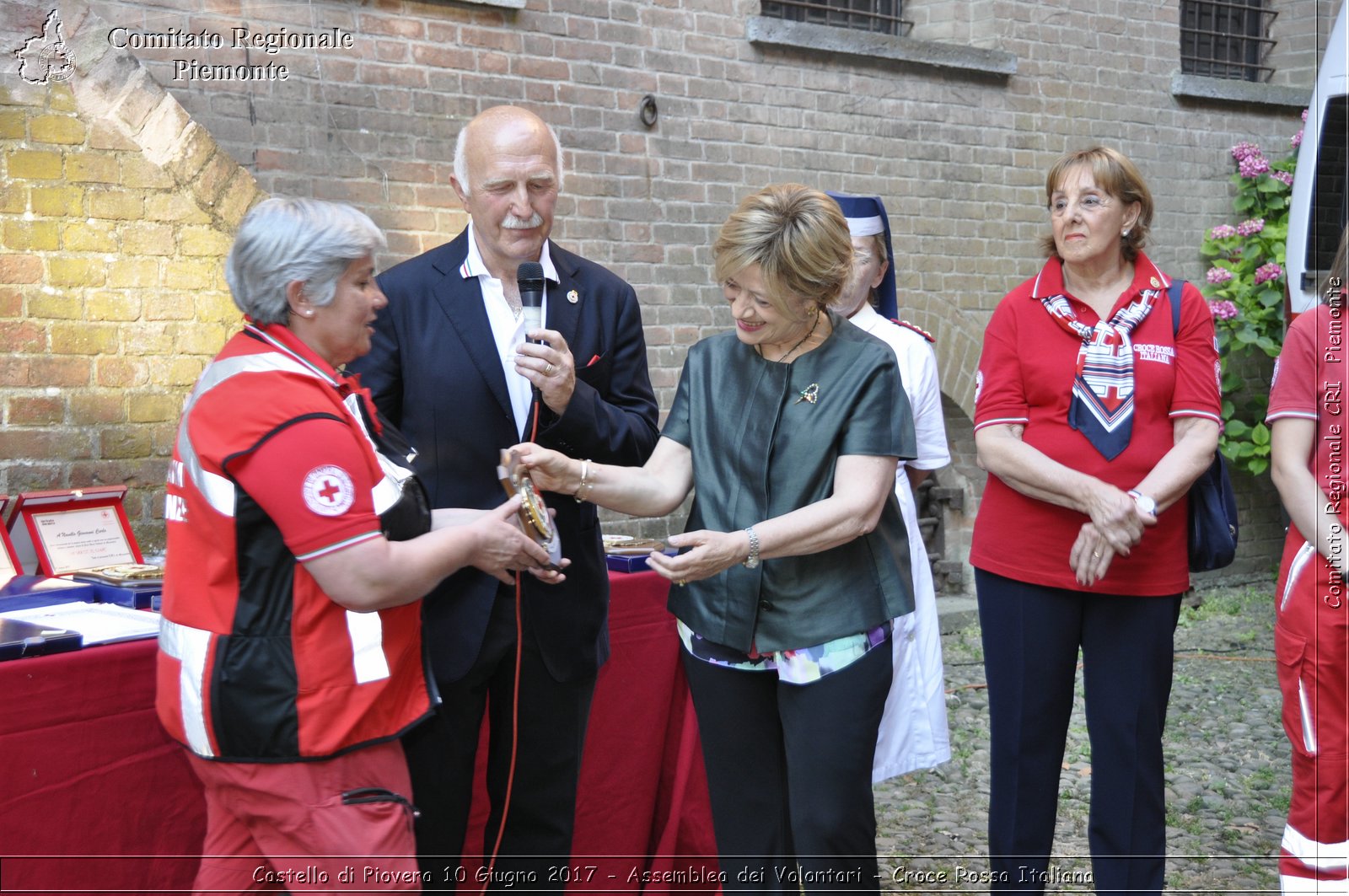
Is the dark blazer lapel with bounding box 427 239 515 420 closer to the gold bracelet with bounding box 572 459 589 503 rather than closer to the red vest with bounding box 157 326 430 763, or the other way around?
the gold bracelet with bounding box 572 459 589 503

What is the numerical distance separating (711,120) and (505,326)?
4040 millimetres

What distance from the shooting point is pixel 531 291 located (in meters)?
2.58

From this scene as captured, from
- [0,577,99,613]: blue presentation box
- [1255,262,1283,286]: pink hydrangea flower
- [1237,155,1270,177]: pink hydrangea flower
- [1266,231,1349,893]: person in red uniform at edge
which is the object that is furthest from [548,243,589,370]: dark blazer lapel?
[1237,155,1270,177]: pink hydrangea flower

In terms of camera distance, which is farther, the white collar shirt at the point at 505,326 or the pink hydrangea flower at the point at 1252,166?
the pink hydrangea flower at the point at 1252,166

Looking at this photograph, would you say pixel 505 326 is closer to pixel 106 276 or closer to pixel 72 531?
pixel 72 531

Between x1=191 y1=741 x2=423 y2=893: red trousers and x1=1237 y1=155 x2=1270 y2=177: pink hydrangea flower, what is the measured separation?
8.30 m

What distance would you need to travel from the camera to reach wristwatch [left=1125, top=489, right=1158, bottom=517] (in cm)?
300

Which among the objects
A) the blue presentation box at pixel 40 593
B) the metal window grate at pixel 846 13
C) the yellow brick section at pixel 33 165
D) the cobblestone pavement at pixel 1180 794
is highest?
the metal window grate at pixel 846 13

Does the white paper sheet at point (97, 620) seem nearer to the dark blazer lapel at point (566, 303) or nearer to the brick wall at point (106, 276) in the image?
the dark blazer lapel at point (566, 303)

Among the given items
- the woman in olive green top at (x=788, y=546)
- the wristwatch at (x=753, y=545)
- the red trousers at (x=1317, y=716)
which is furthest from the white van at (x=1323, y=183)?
the wristwatch at (x=753, y=545)

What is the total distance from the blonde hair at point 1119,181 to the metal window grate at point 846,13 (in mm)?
3948

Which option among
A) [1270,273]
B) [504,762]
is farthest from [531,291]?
[1270,273]

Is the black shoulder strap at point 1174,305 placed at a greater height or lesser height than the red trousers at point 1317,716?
greater

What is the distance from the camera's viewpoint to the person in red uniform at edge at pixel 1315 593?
2900 mm
